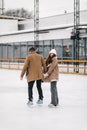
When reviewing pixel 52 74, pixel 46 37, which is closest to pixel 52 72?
pixel 52 74

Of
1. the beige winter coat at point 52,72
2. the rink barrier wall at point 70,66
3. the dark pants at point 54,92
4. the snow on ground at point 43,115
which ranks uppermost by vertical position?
the beige winter coat at point 52,72

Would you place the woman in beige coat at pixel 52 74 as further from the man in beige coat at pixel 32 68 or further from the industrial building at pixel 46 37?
the industrial building at pixel 46 37

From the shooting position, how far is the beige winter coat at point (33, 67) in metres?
9.71

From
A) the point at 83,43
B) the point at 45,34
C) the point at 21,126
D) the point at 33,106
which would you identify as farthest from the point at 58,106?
the point at 45,34

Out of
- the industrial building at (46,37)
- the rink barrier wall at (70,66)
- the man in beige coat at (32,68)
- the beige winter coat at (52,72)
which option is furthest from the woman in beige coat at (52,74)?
the industrial building at (46,37)

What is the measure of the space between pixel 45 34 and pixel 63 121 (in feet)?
97.8

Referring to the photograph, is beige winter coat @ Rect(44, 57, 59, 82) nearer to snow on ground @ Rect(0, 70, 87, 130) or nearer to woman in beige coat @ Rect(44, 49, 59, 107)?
woman in beige coat @ Rect(44, 49, 59, 107)

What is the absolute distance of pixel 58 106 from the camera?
9.95 meters

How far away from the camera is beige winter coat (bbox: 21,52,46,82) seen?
31.9ft

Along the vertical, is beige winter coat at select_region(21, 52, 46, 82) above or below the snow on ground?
above

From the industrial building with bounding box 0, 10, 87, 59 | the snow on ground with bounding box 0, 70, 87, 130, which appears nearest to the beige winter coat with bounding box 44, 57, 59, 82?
the snow on ground with bounding box 0, 70, 87, 130

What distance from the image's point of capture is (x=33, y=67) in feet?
32.0

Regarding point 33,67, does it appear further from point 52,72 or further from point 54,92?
point 54,92

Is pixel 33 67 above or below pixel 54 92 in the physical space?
above
